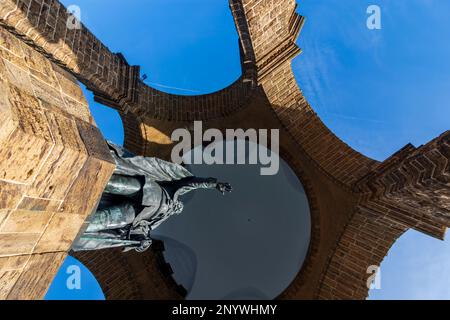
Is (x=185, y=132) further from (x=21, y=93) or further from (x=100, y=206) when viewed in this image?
(x=21, y=93)

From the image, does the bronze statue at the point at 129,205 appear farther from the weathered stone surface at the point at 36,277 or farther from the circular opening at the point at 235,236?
the circular opening at the point at 235,236

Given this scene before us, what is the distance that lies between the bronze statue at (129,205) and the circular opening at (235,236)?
4594mm

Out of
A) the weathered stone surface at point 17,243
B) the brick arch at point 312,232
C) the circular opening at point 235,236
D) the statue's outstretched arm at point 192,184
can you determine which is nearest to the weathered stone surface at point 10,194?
the weathered stone surface at point 17,243

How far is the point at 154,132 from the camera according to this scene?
830cm

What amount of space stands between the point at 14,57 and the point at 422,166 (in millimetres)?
5247

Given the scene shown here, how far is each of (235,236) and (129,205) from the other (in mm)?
6192

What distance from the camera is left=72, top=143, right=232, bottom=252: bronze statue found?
3.78 m

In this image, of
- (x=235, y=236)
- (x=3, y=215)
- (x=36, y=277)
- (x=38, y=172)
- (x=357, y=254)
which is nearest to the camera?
(x=3, y=215)

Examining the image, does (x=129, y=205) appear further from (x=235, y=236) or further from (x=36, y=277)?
(x=235, y=236)

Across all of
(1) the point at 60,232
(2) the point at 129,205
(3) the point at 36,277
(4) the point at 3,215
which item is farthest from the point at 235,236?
(4) the point at 3,215

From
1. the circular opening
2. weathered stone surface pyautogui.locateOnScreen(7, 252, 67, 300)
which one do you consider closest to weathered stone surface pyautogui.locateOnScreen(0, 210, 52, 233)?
weathered stone surface pyautogui.locateOnScreen(7, 252, 67, 300)

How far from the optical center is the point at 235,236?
9891 millimetres
